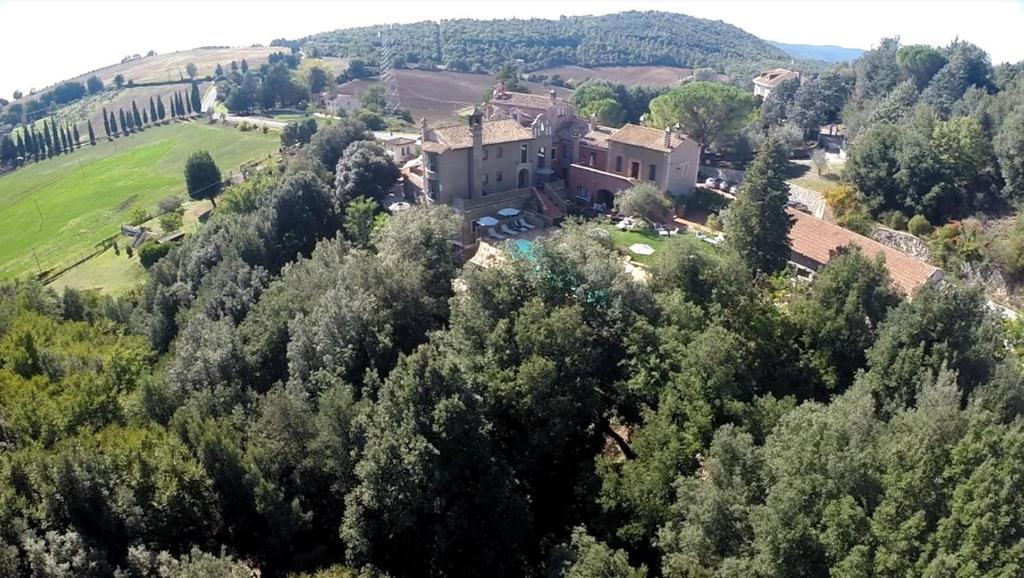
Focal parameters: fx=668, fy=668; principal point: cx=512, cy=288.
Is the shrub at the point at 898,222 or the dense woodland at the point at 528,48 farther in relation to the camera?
the dense woodland at the point at 528,48

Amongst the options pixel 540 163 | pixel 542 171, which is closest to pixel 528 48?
pixel 540 163

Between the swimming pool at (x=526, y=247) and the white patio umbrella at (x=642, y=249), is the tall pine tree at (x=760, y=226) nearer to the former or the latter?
the white patio umbrella at (x=642, y=249)

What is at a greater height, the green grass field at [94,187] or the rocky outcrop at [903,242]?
the rocky outcrop at [903,242]

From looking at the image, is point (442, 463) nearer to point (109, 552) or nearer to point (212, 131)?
point (109, 552)

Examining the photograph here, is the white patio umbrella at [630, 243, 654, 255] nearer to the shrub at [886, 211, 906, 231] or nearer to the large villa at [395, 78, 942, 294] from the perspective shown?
the large villa at [395, 78, 942, 294]

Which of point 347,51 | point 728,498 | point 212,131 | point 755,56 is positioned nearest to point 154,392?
point 728,498

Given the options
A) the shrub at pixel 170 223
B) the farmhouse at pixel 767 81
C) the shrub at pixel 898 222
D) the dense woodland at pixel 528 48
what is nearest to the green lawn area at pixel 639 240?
the shrub at pixel 898 222
